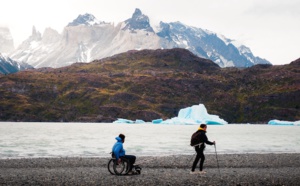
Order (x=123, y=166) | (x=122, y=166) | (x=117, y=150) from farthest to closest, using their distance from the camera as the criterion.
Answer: (x=122, y=166)
(x=123, y=166)
(x=117, y=150)

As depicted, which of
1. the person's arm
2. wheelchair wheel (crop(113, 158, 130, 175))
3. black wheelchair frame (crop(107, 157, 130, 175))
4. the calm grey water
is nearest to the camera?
the person's arm

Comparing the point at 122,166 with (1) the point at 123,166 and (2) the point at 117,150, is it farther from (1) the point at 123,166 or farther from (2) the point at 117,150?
(2) the point at 117,150

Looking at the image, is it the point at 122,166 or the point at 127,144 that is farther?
the point at 127,144

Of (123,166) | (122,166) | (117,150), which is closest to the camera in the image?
(117,150)

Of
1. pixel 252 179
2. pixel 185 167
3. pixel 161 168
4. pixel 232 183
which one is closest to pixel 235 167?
pixel 185 167

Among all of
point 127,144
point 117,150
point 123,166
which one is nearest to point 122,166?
point 123,166

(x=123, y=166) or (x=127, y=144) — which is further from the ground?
(x=123, y=166)

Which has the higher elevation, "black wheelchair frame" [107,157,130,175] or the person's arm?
the person's arm

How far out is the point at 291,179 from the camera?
2630cm

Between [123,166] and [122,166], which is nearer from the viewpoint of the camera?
[123,166]

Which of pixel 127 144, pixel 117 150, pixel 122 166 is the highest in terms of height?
pixel 117 150

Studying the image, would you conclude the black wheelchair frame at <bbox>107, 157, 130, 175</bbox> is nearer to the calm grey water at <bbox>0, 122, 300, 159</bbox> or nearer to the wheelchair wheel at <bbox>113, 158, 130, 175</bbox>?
the wheelchair wheel at <bbox>113, 158, 130, 175</bbox>

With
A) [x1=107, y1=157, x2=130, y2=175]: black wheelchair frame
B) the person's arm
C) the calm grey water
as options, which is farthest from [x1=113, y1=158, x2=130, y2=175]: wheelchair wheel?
the calm grey water

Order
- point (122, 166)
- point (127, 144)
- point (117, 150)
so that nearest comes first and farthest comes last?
1. point (117, 150)
2. point (122, 166)
3. point (127, 144)
